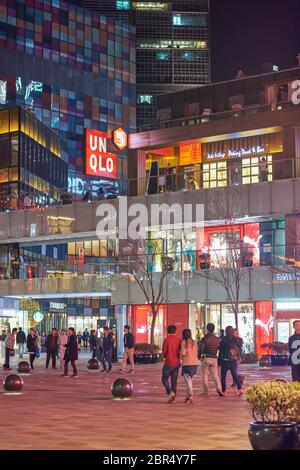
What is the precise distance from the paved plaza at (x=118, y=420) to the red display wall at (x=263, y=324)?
73.3 feet

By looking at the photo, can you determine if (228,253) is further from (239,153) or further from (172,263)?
(239,153)

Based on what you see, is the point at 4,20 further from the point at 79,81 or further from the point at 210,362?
the point at 210,362

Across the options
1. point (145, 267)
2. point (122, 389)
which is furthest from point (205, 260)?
point (122, 389)

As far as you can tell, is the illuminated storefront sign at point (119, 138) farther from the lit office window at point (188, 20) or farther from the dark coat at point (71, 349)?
the lit office window at point (188, 20)

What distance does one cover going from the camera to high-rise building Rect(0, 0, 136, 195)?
351 feet

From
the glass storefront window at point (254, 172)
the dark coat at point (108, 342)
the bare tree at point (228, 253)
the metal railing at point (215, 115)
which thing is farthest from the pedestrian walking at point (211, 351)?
the metal railing at point (215, 115)

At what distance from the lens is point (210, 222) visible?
159ft

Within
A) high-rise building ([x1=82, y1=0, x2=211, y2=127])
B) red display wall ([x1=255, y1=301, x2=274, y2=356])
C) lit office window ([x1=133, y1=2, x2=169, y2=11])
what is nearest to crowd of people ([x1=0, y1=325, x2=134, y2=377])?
red display wall ([x1=255, y1=301, x2=274, y2=356])

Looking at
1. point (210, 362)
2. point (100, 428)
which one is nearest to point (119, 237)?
point (210, 362)

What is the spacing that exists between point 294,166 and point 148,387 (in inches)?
936

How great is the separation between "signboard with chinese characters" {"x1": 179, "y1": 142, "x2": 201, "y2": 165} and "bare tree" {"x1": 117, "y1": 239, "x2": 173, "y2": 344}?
258 inches

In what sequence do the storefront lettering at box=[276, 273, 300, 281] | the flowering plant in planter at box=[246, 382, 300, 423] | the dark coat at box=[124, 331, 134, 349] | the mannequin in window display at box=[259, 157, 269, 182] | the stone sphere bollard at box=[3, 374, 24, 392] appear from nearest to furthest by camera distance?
the flowering plant in planter at box=[246, 382, 300, 423] → the stone sphere bollard at box=[3, 374, 24, 392] → the dark coat at box=[124, 331, 134, 349] → the storefront lettering at box=[276, 273, 300, 281] → the mannequin in window display at box=[259, 157, 269, 182]

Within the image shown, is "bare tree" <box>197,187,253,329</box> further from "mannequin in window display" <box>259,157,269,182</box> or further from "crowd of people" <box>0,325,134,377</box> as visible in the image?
"crowd of people" <box>0,325,134,377</box>
